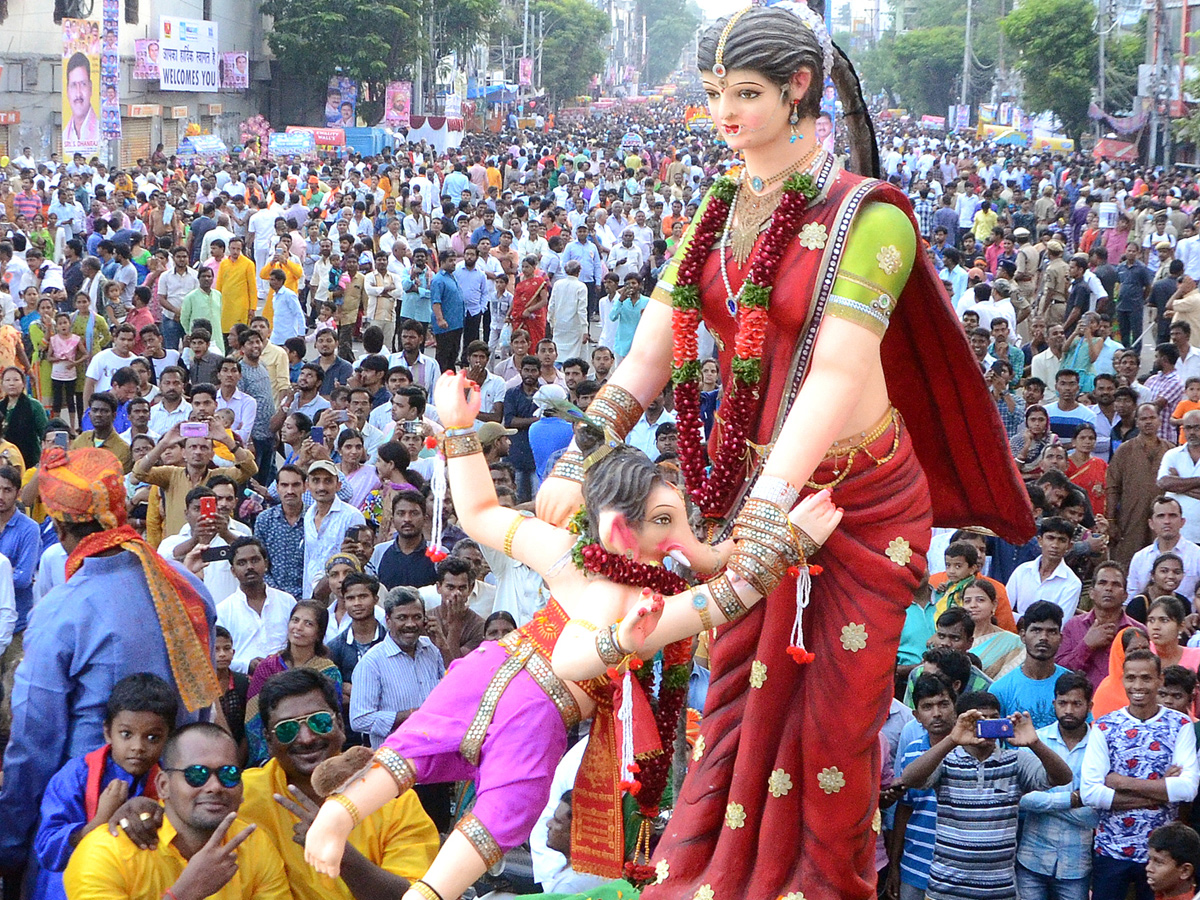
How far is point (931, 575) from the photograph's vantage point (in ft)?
23.8

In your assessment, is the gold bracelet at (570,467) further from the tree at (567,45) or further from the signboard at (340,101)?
the tree at (567,45)

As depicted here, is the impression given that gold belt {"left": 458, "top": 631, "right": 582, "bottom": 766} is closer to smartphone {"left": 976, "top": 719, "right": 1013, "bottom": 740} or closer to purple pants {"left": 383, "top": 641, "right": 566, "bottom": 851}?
purple pants {"left": 383, "top": 641, "right": 566, "bottom": 851}

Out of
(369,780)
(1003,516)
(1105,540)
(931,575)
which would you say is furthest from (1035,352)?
(369,780)

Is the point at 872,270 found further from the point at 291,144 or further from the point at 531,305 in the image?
the point at 291,144

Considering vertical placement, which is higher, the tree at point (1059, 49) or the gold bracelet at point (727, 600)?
the tree at point (1059, 49)

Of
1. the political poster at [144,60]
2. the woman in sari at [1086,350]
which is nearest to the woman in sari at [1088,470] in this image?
the woman in sari at [1086,350]

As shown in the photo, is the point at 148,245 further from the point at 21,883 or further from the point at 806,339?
the point at 806,339

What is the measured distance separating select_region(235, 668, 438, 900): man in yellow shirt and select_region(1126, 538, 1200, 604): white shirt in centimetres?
452

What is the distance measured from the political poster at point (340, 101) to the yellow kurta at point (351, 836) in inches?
1542

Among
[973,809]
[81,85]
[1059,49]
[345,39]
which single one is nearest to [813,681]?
[973,809]

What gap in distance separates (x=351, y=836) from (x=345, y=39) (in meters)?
39.4

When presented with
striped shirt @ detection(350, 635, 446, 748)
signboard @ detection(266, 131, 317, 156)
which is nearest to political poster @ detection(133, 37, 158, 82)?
signboard @ detection(266, 131, 317, 156)

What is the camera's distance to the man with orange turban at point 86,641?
156 inches

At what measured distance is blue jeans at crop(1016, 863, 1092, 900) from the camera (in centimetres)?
524
